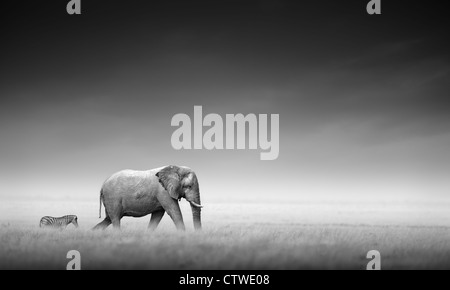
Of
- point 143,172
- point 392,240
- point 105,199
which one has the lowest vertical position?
point 392,240

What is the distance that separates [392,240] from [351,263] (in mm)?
5529

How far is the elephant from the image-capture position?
18.3 meters

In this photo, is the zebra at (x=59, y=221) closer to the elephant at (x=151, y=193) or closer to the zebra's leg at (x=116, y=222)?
the elephant at (x=151, y=193)

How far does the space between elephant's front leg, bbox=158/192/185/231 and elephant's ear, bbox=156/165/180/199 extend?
264 millimetres

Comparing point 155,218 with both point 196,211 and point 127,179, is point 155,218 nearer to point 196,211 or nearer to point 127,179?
point 196,211

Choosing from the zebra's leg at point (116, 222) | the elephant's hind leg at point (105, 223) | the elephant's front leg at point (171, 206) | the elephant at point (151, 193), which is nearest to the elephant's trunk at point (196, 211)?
the elephant at point (151, 193)

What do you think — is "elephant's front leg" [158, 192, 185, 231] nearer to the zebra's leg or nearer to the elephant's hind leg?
the zebra's leg

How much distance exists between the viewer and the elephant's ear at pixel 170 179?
59.9 feet

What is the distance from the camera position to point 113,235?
52.2 ft

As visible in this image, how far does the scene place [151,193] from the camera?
18.5 metres

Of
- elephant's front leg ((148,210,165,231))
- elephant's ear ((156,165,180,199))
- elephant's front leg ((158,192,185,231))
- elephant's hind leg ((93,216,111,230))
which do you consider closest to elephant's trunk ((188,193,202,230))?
elephant's front leg ((158,192,185,231))

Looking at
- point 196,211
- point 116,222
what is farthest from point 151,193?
point 196,211

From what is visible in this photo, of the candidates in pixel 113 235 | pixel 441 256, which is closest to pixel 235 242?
pixel 113 235

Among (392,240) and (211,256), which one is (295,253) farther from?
(392,240)
